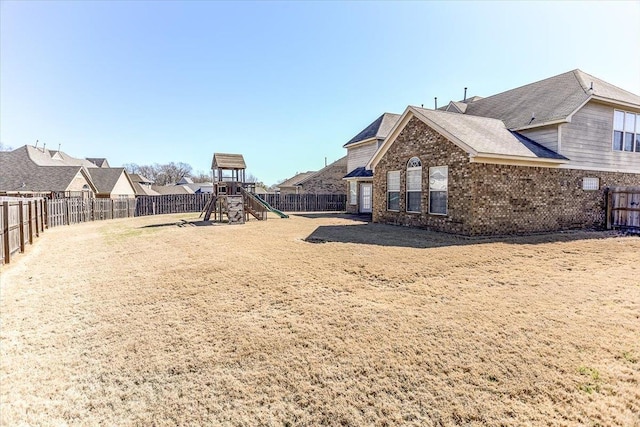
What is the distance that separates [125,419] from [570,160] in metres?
15.9

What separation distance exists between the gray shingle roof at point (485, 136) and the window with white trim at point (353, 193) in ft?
36.6

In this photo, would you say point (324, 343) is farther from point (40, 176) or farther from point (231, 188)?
point (40, 176)

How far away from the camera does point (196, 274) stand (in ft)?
22.8

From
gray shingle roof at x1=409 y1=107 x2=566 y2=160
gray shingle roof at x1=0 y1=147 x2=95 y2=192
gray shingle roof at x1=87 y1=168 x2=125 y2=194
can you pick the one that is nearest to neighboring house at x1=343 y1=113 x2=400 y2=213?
gray shingle roof at x1=409 y1=107 x2=566 y2=160

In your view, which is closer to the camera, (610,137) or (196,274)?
(196,274)

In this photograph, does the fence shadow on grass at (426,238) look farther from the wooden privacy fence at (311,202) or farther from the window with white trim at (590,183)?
the wooden privacy fence at (311,202)

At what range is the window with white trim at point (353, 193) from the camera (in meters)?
24.5

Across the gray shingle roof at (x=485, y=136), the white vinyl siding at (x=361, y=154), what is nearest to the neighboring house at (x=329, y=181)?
the white vinyl siding at (x=361, y=154)

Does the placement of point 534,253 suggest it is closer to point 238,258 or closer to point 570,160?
point 570,160

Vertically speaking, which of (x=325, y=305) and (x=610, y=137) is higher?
(x=610, y=137)

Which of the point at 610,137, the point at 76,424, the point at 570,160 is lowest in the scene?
the point at 76,424

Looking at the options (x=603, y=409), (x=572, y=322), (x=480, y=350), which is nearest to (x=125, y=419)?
(x=480, y=350)

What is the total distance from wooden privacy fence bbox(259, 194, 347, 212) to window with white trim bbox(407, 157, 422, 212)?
17249 millimetres

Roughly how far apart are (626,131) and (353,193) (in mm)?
15171
